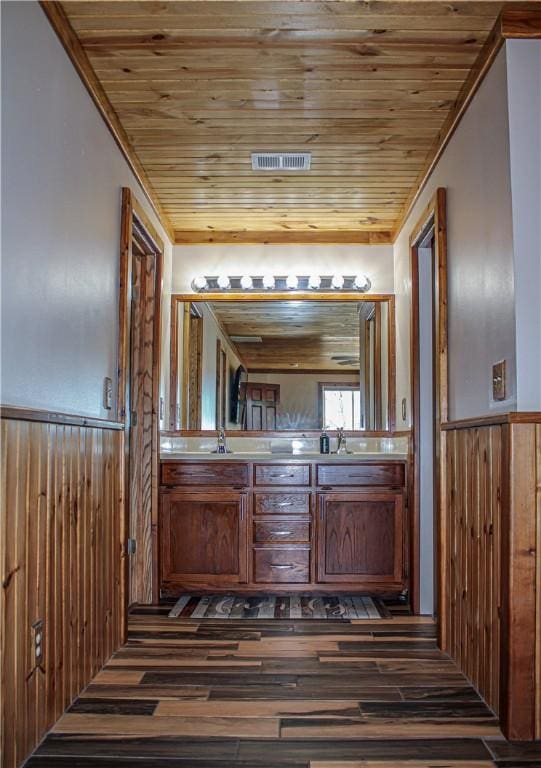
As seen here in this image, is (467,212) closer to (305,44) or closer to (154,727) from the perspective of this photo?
(305,44)

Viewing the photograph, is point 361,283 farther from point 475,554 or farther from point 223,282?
point 475,554

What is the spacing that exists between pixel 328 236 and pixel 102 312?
1.96 metres

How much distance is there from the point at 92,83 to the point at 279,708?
2.19 metres

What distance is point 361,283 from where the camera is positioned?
4.12 m

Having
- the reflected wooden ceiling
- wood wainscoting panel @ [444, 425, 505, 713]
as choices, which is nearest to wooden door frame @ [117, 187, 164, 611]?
the reflected wooden ceiling

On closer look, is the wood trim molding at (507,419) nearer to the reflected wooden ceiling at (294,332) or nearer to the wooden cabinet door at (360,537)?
the wooden cabinet door at (360,537)

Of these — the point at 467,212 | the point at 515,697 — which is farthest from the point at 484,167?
the point at 515,697

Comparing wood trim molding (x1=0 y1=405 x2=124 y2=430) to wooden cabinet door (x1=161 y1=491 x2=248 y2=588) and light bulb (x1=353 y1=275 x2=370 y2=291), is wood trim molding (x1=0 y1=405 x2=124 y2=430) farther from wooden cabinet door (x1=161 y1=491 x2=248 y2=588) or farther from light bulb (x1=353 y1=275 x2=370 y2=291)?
light bulb (x1=353 y1=275 x2=370 y2=291)

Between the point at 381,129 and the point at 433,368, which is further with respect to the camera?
the point at 433,368

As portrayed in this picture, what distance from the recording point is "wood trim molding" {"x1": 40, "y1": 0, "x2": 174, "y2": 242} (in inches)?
79.5

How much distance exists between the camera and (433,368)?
132 inches

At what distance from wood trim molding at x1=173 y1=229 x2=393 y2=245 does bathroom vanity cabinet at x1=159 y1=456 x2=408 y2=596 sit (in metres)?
1.38

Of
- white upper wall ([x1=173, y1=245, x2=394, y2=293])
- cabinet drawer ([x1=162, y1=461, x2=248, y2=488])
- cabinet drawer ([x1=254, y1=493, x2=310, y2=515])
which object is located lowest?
cabinet drawer ([x1=254, y1=493, x2=310, y2=515])

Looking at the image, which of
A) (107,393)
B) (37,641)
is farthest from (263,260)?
(37,641)
